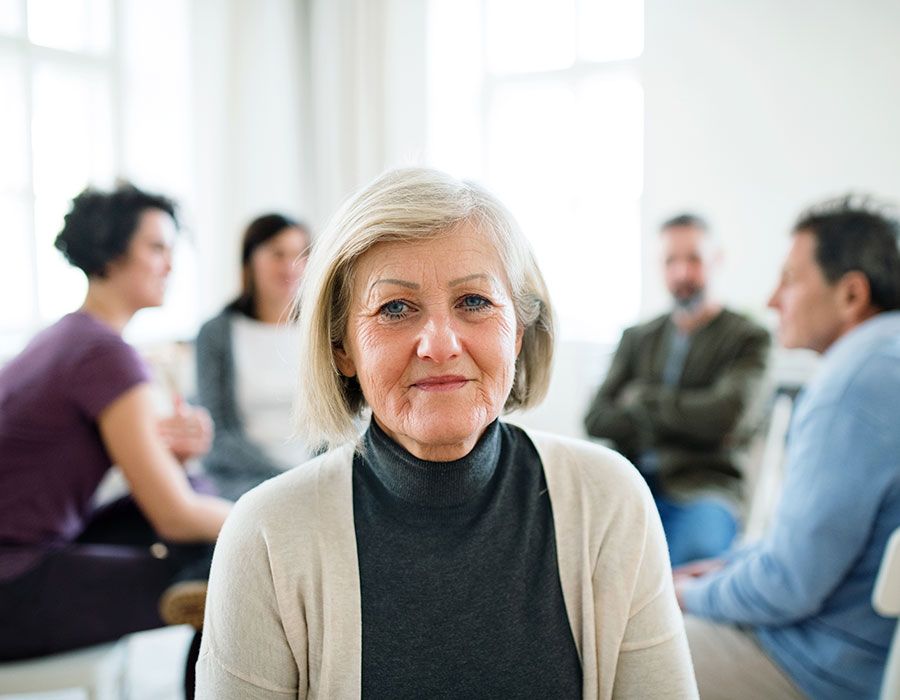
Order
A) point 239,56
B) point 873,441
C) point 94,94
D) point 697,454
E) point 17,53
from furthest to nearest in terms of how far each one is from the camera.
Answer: point 239,56, point 94,94, point 17,53, point 697,454, point 873,441

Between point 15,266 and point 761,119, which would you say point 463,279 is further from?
point 15,266

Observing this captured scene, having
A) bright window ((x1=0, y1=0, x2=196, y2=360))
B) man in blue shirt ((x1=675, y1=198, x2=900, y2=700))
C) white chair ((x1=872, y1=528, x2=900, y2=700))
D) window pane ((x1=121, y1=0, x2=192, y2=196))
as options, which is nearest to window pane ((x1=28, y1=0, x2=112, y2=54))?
bright window ((x1=0, y1=0, x2=196, y2=360))

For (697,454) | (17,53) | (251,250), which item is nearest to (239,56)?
(17,53)

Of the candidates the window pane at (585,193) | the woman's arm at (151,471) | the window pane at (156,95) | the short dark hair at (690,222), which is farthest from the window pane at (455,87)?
the woman's arm at (151,471)

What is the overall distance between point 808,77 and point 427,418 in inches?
142

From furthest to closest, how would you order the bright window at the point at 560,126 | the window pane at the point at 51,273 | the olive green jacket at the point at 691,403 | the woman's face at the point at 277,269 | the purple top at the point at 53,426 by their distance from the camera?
the bright window at the point at 560,126 → the window pane at the point at 51,273 → the woman's face at the point at 277,269 → the olive green jacket at the point at 691,403 → the purple top at the point at 53,426

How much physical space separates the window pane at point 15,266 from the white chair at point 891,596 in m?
3.84

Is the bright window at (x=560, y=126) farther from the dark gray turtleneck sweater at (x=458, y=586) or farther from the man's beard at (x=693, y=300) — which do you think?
the dark gray turtleneck sweater at (x=458, y=586)

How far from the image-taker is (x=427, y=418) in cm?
94

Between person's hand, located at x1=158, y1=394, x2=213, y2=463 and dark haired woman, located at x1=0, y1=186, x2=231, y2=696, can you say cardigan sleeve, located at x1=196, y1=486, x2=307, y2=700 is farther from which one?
person's hand, located at x1=158, y1=394, x2=213, y2=463

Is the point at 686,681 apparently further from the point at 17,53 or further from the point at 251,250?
the point at 17,53

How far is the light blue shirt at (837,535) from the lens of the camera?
1242mm

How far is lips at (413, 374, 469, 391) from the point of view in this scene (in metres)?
0.93

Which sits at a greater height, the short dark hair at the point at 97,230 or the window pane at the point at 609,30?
the window pane at the point at 609,30
